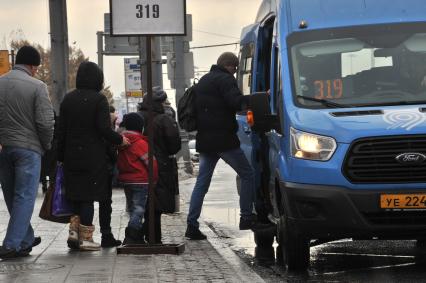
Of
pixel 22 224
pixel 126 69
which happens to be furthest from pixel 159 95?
pixel 126 69

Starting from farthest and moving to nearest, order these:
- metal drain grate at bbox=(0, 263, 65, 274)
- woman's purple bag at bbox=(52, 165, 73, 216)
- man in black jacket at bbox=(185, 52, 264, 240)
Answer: man in black jacket at bbox=(185, 52, 264, 240) < woman's purple bag at bbox=(52, 165, 73, 216) < metal drain grate at bbox=(0, 263, 65, 274)

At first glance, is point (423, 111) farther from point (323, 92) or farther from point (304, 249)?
point (304, 249)

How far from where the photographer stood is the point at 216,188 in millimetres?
23891

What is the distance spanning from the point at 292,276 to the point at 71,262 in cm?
186

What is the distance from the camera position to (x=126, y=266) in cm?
983

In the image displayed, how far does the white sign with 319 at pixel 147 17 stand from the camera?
1097 cm

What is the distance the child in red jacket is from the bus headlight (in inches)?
82.5

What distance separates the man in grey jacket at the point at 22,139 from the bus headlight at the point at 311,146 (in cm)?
233

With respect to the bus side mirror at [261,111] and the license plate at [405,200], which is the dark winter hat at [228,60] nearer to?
the bus side mirror at [261,111]

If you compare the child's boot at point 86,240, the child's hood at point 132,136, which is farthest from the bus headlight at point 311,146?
the child's boot at point 86,240

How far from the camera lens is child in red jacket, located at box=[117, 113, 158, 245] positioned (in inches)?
455

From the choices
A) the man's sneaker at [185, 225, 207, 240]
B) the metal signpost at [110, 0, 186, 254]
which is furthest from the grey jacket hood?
the man's sneaker at [185, 225, 207, 240]

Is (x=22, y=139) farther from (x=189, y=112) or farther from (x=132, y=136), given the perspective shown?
(x=189, y=112)

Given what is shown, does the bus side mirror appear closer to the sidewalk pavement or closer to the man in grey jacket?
the sidewalk pavement
